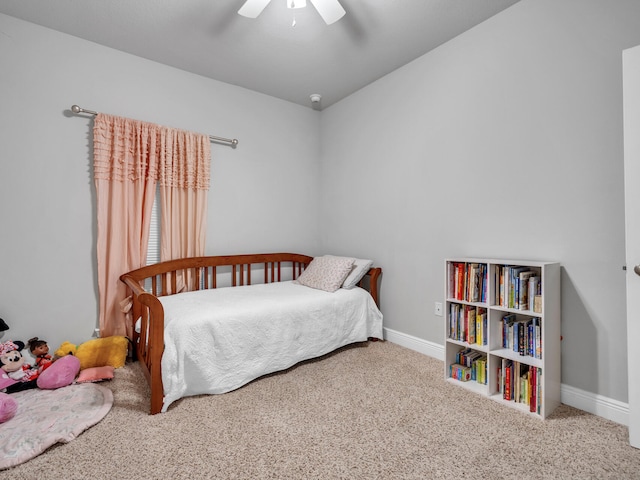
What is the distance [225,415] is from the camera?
5.55 feet

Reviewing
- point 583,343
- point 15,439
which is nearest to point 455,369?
point 583,343

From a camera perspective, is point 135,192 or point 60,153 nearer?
point 60,153

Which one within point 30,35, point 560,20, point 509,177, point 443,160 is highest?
point 30,35

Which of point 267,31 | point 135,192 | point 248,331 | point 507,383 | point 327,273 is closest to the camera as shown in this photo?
point 507,383

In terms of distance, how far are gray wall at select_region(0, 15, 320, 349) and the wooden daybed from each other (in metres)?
0.30

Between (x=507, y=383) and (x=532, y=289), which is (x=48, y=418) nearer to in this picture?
(x=507, y=383)

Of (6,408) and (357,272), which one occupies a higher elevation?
(357,272)

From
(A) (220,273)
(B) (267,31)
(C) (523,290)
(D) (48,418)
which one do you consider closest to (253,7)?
(B) (267,31)

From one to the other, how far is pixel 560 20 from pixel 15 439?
3.45m

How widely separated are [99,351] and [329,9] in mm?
2626

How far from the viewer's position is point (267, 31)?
7.26ft

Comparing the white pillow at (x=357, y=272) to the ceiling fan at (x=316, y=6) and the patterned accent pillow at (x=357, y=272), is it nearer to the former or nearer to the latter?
the patterned accent pillow at (x=357, y=272)

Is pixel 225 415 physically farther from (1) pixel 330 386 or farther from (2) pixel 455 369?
(2) pixel 455 369

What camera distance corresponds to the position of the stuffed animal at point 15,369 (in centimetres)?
191
